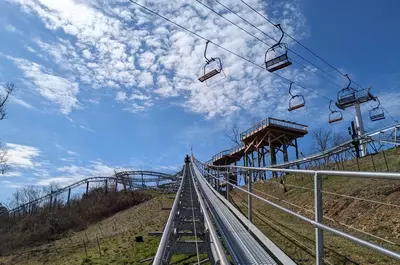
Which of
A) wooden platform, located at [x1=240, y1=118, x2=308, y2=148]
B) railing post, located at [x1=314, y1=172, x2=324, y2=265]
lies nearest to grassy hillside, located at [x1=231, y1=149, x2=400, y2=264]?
railing post, located at [x1=314, y1=172, x2=324, y2=265]

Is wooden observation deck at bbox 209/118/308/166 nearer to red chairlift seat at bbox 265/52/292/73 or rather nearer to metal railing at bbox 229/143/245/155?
metal railing at bbox 229/143/245/155

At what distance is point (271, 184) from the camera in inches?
762

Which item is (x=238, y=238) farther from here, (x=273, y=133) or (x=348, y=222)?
(x=273, y=133)

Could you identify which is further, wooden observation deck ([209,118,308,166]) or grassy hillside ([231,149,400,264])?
wooden observation deck ([209,118,308,166])

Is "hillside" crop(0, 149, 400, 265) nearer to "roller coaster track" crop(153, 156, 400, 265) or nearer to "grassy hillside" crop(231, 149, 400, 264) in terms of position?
"grassy hillside" crop(231, 149, 400, 264)

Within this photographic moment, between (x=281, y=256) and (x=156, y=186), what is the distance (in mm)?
33819

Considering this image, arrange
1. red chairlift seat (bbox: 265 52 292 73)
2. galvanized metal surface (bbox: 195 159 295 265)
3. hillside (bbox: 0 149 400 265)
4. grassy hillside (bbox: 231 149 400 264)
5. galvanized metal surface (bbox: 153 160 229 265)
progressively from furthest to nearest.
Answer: red chairlift seat (bbox: 265 52 292 73)
hillside (bbox: 0 149 400 265)
grassy hillside (bbox: 231 149 400 264)
galvanized metal surface (bbox: 195 159 295 265)
galvanized metal surface (bbox: 153 160 229 265)

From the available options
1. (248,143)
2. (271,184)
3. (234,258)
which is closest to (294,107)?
(271,184)

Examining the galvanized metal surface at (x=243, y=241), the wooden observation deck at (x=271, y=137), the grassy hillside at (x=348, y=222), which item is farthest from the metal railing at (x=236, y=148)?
the galvanized metal surface at (x=243, y=241)

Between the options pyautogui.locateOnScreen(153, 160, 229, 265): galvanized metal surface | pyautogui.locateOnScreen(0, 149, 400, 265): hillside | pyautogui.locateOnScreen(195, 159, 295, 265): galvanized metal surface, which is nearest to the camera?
pyautogui.locateOnScreen(153, 160, 229, 265): galvanized metal surface

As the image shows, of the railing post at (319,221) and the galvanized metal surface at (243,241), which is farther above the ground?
the railing post at (319,221)

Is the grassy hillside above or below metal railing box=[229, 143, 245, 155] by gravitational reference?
below

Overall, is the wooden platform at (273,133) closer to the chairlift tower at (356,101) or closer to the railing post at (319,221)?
the chairlift tower at (356,101)

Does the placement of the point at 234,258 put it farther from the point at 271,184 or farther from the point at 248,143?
the point at 248,143
